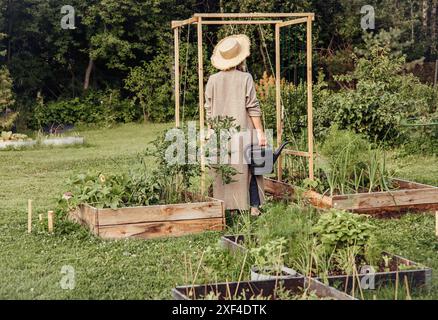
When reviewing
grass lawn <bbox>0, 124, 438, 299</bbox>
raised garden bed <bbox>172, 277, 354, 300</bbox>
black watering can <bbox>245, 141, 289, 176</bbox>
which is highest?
black watering can <bbox>245, 141, 289, 176</bbox>

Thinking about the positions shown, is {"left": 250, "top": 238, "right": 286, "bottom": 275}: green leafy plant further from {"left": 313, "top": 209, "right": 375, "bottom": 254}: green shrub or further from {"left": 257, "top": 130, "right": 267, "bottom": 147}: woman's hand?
{"left": 257, "top": 130, "right": 267, "bottom": 147}: woman's hand

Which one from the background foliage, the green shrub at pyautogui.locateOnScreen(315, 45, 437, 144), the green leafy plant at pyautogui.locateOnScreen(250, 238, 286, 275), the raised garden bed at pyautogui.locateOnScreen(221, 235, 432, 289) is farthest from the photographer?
the background foliage

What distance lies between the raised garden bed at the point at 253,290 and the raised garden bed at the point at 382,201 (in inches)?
116

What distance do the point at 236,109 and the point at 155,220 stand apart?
1.63 metres

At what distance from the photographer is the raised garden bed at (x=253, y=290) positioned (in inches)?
185

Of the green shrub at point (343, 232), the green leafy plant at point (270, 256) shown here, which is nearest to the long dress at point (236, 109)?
the green shrub at point (343, 232)

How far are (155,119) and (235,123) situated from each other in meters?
14.3

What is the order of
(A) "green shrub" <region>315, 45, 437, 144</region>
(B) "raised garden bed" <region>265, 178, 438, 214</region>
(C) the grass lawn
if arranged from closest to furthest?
1. (C) the grass lawn
2. (B) "raised garden bed" <region>265, 178, 438, 214</region>
3. (A) "green shrub" <region>315, 45, 437, 144</region>

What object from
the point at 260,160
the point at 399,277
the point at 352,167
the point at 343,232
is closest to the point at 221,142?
the point at 260,160

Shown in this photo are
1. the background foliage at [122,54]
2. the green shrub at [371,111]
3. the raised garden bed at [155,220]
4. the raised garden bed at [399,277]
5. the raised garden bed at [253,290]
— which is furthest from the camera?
the background foliage at [122,54]

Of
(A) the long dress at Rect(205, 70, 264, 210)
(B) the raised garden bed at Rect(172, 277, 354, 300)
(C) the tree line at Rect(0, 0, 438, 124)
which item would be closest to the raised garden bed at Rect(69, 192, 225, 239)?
(A) the long dress at Rect(205, 70, 264, 210)

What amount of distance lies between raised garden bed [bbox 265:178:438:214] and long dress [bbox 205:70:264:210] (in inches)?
22.3

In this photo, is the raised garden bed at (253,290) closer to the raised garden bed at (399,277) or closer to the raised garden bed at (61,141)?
the raised garden bed at (399,277)

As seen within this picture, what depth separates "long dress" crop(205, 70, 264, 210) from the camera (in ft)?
26.7
